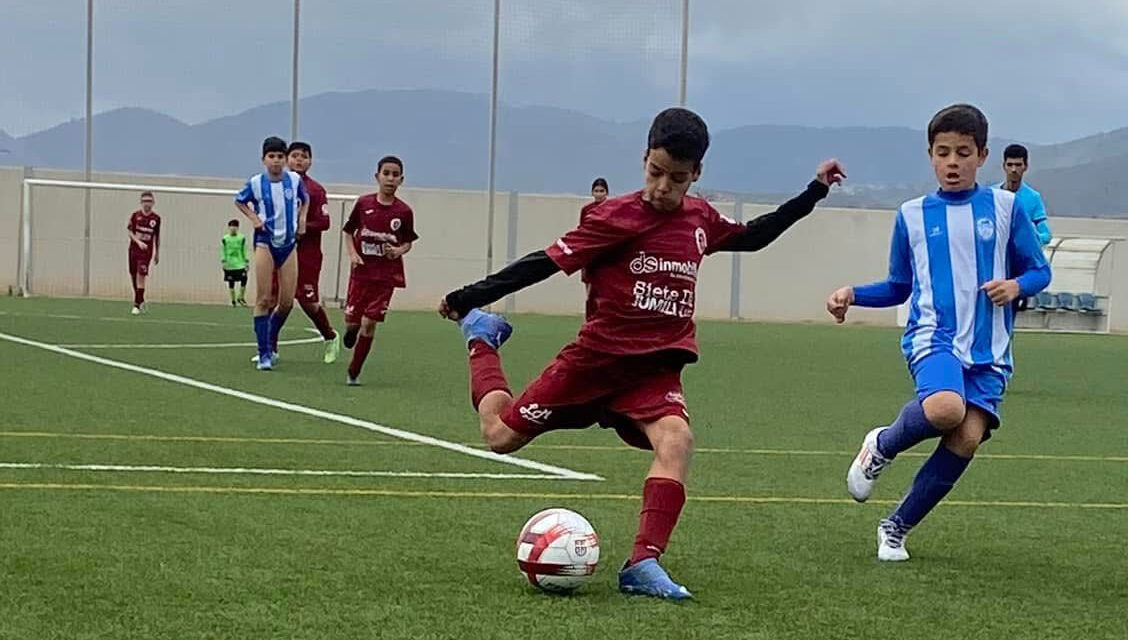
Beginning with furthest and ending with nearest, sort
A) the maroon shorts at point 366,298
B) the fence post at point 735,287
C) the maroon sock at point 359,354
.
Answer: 1. the fence post at point 735,287
2. the maroon shorts at point 366,298
3. the maroon sock at point 359,354

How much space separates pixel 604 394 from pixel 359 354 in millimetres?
7635

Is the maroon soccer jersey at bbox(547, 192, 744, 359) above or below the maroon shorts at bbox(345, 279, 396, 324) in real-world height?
above

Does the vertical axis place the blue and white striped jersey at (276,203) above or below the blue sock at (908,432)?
above

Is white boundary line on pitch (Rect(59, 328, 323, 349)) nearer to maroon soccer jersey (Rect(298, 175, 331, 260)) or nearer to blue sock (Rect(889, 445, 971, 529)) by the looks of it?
maroon soccer jersey (Rect(298, 175, 331, 260))

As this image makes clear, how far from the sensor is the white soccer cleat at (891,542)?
19.6 feet

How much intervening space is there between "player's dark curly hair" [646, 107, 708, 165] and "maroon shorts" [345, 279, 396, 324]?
8180 mm

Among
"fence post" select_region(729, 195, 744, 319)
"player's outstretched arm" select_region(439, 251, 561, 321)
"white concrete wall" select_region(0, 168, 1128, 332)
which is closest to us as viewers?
"player's outstretched arm" select_region(439, 251, 561, 321)

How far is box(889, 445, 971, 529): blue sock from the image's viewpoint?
6027 millimetres

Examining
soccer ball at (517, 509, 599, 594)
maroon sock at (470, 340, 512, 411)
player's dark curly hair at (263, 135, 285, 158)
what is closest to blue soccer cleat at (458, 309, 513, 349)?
maroon sock at (470, 340, 512, 411)

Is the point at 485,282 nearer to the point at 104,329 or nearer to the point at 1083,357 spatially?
the point at 104,329

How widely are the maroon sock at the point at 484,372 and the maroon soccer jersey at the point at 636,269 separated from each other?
20.2 inches

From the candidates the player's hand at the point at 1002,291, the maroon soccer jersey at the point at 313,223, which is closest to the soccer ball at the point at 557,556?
the player's hand at the point at 1002,291

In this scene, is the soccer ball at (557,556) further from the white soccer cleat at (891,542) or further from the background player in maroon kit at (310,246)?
the background player in maroon kit at (310,246)

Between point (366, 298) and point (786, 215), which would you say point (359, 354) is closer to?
point (366, 298)
